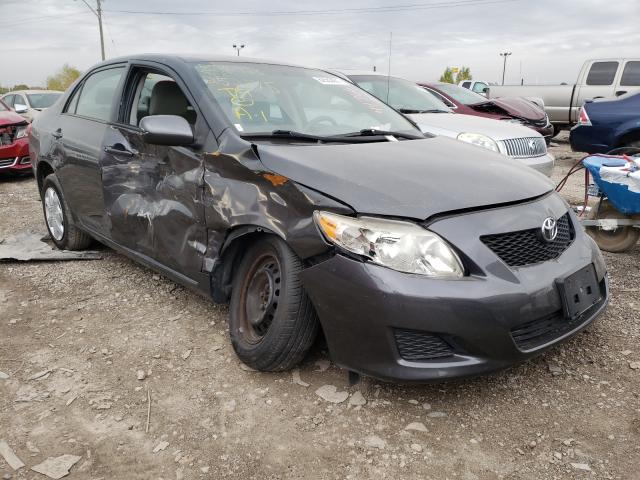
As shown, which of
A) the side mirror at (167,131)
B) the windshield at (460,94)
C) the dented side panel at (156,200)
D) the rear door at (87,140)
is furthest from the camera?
the windshield at (460,94)

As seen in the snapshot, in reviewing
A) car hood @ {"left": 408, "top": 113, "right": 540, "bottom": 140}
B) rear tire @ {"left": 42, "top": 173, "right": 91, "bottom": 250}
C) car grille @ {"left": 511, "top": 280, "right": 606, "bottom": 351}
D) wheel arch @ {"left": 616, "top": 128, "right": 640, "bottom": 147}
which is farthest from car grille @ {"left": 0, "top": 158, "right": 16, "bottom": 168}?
wheel arch @ {"left": 616, "top": 128, "right": 640, "bottom": 147}

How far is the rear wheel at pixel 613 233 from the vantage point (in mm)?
4477

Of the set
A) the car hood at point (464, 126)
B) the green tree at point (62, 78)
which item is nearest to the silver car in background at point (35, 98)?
the car hood at point (464, 126)

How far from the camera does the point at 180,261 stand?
3113mm

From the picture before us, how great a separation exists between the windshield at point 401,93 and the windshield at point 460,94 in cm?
188

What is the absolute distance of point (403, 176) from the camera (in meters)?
2.48

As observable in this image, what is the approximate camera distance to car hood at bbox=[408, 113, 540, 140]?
5973mm

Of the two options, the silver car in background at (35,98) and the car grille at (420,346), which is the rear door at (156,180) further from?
the silver car in background at (35,98)

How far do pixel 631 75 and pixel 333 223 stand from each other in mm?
12561

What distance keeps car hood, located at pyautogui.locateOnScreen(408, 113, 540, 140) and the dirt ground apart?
298 cm

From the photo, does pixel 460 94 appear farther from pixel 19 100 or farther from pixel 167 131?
pixel 19 100

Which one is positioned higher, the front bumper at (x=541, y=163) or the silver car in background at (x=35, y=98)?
the silver car in background at (x=35, y=98)

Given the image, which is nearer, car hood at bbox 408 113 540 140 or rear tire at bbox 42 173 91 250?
rear tire at bbox 42 173 91 250

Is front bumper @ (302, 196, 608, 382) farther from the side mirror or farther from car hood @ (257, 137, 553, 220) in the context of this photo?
the side mirror
